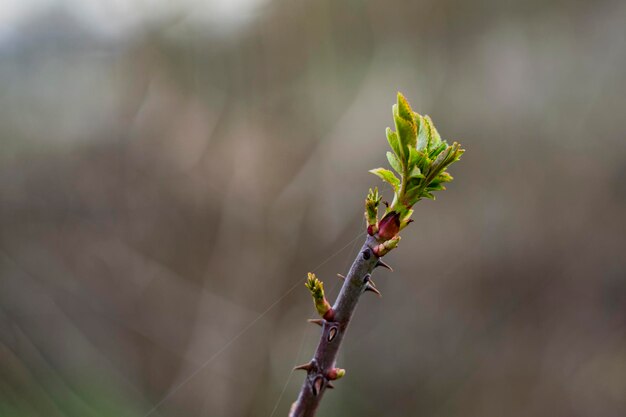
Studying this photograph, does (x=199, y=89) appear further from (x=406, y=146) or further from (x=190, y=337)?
(x=406, y=146)

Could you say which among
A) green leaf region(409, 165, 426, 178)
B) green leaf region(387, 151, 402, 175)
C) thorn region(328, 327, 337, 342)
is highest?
green leaf region(387, 151, 402, 175)

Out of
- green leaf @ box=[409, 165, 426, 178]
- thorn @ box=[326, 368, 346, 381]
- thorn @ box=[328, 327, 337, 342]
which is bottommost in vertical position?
thorn @ box=[326, 368, 346, 381]

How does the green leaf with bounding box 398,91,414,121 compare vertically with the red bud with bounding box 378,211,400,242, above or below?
above

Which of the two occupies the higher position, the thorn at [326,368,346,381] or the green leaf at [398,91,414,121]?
the green leaf at [398,91,414,121]

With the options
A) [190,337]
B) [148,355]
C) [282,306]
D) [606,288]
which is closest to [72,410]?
[148,355]
